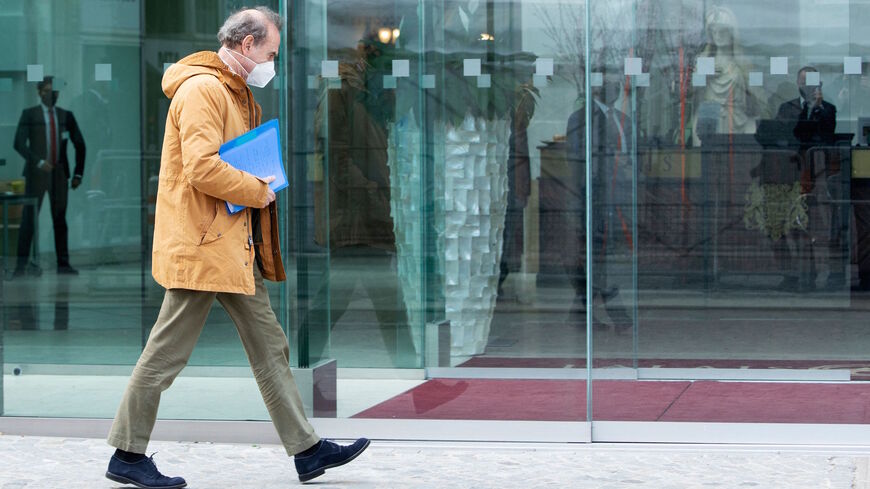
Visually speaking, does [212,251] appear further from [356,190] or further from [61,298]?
[61,298]

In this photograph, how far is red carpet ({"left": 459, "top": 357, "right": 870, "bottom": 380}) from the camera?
6.07 metres

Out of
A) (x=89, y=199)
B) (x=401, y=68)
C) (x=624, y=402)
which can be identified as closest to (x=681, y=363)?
(x=624, y=402)

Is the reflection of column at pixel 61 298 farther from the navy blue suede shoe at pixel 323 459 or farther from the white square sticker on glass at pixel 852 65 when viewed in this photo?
the white square sticker on glass at pixel 852 65

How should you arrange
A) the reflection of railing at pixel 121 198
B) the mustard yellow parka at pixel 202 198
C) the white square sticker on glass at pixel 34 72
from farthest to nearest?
1. the reflection of railing at pixel 121 198
2. the white square sticker on glass at pixel 34 72
3. the mustard yellow parka at pixel 202 198

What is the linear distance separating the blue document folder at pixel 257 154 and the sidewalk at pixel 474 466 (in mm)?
1164

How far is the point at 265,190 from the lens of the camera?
464cm

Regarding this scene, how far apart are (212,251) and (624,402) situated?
2192 mm

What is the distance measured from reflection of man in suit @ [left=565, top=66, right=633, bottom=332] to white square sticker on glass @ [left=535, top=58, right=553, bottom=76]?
0.69 ft

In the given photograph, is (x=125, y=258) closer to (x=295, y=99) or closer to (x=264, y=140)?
(x=295, y=99)

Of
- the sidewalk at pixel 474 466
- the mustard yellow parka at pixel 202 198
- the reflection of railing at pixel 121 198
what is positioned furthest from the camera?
the reflection of railing at pixel 121 198

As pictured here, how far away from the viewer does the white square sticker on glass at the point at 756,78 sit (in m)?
6.36

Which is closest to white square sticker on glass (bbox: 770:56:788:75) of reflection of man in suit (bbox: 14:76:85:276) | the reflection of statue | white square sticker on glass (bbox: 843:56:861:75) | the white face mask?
the reflection of statue

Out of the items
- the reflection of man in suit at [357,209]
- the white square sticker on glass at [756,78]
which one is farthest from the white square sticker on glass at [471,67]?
the white square sticker on glass at [756,78]

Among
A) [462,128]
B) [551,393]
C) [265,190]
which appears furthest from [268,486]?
[462,128]
